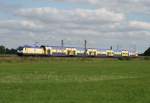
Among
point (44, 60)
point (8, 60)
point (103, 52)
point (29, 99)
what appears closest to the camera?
point (29, 99)

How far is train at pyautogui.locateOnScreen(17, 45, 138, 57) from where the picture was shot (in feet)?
383

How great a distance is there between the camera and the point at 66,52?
131750 millimetres

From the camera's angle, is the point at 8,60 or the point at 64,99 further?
the point at 8,60

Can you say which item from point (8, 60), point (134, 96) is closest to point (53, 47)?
point (8, 60)

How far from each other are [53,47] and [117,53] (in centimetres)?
3847

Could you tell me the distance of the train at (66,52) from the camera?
11666 centimetres

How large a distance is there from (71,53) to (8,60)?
46.3 meters

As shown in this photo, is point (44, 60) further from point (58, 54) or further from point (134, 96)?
point (134, 96)

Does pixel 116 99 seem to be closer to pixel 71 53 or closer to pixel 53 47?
pixel 53 47

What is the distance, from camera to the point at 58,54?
12875 cm

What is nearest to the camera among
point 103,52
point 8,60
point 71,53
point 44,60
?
point 8,60

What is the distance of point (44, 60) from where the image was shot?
97312 millimetres

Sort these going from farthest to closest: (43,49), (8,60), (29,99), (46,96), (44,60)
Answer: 1. (43,49)
2. (44,60)
3. (8,60)
4. (46,96)
5. (29,99)

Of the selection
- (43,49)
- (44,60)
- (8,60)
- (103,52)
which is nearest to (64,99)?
(8,60)
